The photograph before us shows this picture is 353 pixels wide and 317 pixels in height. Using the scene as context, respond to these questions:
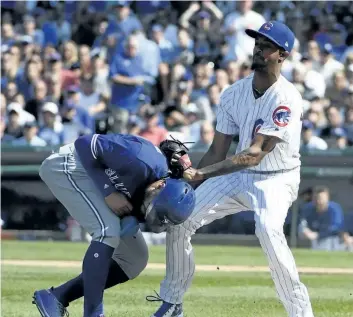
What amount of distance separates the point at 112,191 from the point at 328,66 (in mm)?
9551

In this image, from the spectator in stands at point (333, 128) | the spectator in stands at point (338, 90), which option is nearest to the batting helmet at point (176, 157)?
the spectator in stands at point (333, 128)

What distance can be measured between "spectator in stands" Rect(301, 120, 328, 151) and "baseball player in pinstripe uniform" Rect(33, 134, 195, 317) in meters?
7.47

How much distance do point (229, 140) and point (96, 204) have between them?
4.52 feet

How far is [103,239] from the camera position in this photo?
6.42 meters

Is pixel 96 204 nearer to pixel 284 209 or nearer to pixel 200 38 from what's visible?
pixel 284 209

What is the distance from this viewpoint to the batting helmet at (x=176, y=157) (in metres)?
6.73

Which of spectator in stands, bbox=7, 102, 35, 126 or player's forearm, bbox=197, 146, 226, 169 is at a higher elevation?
player's forearm, bbox=197, 146, 226, 169

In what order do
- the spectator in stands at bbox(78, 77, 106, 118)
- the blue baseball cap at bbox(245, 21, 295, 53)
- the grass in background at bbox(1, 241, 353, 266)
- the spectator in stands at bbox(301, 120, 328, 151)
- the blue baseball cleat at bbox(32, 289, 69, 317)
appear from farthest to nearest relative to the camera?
the spectator in stands at bbox(78, 77, 106, 118)
the spectator in stands at bbox(301, 120, 328, 151)
the grass in background at bbox(1, 241, 353, 266)
the blue baseball cap at bbox(245, 21, 295, 53)
the blue baseball cleat at bbox(32, 289, 69, 317)

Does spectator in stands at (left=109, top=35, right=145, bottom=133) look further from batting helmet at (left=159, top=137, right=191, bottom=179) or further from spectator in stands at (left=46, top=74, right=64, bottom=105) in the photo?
Result: batting helmet at (left=159, top=137, right=191, bottom=179)

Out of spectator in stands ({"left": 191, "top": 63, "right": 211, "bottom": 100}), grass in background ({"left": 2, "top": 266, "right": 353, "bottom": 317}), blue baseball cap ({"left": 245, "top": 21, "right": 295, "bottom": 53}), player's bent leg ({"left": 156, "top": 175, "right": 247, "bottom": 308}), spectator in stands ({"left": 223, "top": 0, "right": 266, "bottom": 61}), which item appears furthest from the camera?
spectator in stands ({"left": 223, "top": 0, "right": 266, "bottom": 61})

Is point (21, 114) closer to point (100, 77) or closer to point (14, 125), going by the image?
point (14, 125)

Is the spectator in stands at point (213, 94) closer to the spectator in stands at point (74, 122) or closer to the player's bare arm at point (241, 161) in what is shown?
the spectator in stands at point (74, 122)

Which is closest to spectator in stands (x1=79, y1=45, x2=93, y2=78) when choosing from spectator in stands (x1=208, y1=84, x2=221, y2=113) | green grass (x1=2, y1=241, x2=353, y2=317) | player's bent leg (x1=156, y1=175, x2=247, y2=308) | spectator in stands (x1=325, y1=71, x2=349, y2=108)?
spectator in stands (x1=208, y1=84, x2=221, y2=113)

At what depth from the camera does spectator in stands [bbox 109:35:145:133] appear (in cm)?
1591
